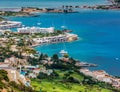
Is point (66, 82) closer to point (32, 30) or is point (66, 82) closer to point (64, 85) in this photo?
point (64, 85)

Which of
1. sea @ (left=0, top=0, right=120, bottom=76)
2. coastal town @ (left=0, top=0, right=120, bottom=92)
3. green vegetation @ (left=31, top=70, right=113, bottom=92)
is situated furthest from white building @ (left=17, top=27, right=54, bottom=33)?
green vegetation @ (left=31, top=70, right=113, bottom=92)

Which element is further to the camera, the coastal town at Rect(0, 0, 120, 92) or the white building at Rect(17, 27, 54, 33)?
the white building at Rect(17, 27, 54, 33)

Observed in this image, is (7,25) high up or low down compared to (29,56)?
Answer: down

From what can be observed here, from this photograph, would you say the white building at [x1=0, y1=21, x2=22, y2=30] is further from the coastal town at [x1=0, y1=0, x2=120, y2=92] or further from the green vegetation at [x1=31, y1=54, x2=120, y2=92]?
the green vegetation at [x1=31, y1=54, x2=120, y2=92]

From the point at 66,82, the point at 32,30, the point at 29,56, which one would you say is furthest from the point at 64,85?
the point at 32,30

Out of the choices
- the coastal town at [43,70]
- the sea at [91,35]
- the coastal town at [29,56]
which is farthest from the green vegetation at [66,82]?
the sea at [91,35]

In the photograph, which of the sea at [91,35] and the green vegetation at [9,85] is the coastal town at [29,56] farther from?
the sea at [91,35]

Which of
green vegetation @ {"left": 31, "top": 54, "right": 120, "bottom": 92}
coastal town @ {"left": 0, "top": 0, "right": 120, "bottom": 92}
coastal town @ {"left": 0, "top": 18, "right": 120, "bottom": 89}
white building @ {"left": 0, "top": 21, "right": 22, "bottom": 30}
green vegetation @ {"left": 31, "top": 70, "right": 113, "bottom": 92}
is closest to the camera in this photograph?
coastal town @ {"left": 0, "top": 0, "right": 120, "bottom": 92}

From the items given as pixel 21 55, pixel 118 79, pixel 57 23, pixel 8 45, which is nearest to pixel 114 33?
pixel 57 23

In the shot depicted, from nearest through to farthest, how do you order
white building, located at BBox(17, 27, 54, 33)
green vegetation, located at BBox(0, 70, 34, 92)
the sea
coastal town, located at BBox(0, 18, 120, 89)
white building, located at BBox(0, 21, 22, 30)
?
green vegetation, located at BBox(0, 70, 34, 92) → coastal town, located at BBox(0, 18, 120, 89) → the sea → white building, located at BBox(17, 27, 54, 33) → white building, located at BBox(0, 21, 22, 30)
